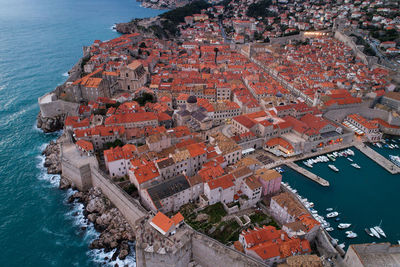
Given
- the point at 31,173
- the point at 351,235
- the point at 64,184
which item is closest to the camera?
the point at 351,235

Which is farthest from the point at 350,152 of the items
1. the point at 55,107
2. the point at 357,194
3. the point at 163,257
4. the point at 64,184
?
the point at 55,107

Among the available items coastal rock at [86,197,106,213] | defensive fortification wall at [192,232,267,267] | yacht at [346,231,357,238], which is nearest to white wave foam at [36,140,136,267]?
coastal rock at [86,197,106,213]

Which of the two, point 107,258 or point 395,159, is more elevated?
point 395,159

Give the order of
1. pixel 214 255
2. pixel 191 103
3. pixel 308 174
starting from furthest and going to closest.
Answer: pixel 191 103 → pixel 308 174 → pixel 214 255

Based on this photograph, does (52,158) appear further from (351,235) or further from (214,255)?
(351,235)

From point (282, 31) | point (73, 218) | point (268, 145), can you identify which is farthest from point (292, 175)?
point (282, 31)

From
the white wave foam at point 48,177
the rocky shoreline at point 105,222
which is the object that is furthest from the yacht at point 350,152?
the white wave foam at point 48,177

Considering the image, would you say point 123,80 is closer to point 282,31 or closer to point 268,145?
point 268,145
